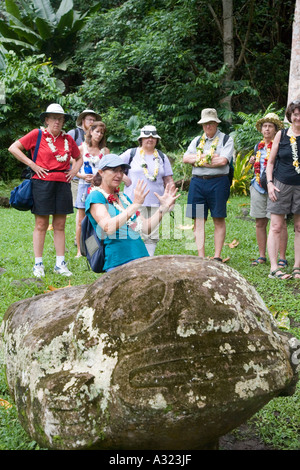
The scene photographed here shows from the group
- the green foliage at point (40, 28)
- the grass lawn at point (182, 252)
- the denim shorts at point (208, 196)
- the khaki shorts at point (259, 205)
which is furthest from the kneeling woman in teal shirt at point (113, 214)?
the green foliage at point (40, 28)

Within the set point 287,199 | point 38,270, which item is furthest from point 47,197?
point 287,199

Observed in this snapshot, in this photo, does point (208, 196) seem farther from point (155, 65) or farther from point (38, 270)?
point (155, 65)

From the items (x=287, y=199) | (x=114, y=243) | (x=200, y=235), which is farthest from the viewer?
(x=200, y=235)

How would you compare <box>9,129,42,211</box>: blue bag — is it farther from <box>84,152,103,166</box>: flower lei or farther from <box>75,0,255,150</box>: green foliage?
<box>75,0,255,150</box>: green foliage

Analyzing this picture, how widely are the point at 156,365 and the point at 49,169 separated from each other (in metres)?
4.30

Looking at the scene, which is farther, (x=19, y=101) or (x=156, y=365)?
(x=19, y=101)

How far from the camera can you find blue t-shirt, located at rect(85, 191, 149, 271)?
3748mm

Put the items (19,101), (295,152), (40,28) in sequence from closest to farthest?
(295,152)
(19,101)
(40,28)

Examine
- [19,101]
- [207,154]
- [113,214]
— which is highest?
[19,101]

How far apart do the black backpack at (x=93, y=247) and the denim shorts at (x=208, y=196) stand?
3.05m

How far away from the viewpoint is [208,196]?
264 inches

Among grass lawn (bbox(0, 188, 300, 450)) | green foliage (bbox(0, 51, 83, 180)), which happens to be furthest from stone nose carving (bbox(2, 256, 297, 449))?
green foliage (bbox(0, 51, 83, 180))

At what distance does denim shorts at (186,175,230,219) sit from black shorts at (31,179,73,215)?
1731 millimetres

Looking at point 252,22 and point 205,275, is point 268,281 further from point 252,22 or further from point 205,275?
point 252,22
